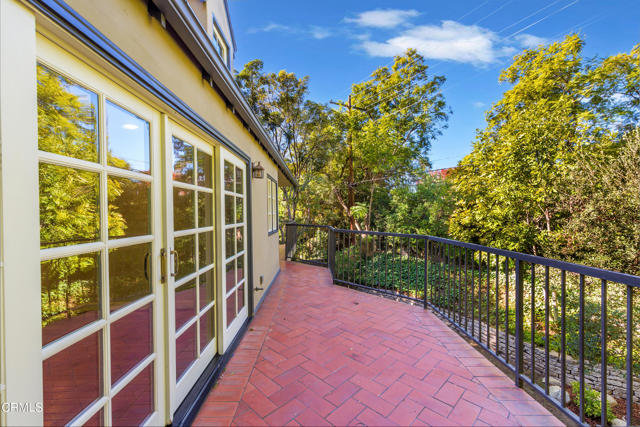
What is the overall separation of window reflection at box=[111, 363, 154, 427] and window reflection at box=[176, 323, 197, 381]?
31 centimetres

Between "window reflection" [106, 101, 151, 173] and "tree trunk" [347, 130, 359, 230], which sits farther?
"tree trunk" [347, 130, 359, 230]

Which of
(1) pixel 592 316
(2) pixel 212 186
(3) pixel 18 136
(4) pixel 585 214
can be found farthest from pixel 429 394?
(4) pixel 585 214

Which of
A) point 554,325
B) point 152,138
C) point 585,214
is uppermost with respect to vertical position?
point 152,138

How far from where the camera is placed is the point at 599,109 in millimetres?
9469

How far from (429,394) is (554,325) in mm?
5873

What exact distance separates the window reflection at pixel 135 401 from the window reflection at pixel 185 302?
35 centimetres

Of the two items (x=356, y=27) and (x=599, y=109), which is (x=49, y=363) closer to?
(x=356, y=27)

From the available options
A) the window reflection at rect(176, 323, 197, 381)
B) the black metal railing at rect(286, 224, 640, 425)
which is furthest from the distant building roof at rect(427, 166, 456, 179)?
the window reflection at rect(176, 323, 197, 381)

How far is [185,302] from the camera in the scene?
5.90 feet

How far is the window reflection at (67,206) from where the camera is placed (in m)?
0.93

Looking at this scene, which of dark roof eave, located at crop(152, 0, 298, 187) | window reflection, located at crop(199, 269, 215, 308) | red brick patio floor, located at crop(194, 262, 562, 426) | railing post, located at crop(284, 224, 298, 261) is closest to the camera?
dark roof eave, located at crop(152, 0, 298, 187)

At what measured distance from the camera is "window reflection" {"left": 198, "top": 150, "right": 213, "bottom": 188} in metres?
2.07

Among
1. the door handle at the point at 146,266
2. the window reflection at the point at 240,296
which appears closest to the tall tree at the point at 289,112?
the window reflection at the point at 240,296

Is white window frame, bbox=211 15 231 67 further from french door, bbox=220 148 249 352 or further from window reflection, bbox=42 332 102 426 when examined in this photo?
window reflection, bbox=42 332 102 426
